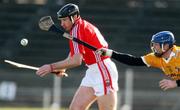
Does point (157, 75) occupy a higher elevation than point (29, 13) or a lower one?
lower

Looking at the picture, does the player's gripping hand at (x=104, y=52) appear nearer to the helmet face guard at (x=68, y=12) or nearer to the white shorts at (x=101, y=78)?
the white shorts at (x=101, y=78)

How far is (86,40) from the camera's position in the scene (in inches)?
437

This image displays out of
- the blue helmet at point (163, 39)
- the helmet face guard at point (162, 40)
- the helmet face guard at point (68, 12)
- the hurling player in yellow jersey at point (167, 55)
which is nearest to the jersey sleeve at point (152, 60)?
the hurling player in yellow jersey at point (167, 55)

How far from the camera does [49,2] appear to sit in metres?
25.6

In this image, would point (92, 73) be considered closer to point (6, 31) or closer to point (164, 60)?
point (164, 60)

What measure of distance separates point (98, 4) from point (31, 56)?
3.42 meters

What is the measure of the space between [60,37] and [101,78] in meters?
13.5

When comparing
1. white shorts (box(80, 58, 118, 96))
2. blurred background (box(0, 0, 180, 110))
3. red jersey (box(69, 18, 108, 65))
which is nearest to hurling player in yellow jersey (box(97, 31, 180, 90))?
white shorts (box(80, 58, 118, 96))

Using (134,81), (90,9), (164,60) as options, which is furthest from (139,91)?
(164,60)

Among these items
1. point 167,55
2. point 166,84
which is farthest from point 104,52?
point 166,84

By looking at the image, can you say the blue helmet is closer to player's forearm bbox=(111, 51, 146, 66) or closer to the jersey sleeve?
the jersey sleeve

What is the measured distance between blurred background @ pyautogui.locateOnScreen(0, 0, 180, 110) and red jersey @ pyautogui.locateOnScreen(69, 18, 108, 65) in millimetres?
7901

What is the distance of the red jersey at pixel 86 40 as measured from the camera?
Answer: 11.0 metres

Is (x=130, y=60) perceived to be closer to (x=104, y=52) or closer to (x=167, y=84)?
(x=104, y=52)
